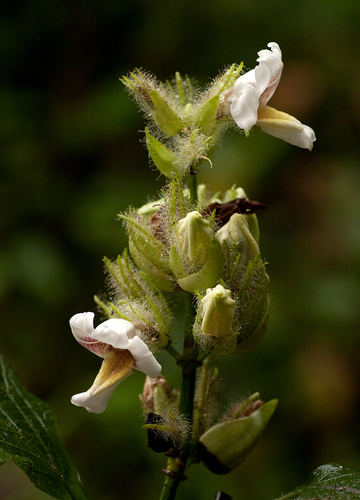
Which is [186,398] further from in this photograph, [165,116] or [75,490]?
[165,116]

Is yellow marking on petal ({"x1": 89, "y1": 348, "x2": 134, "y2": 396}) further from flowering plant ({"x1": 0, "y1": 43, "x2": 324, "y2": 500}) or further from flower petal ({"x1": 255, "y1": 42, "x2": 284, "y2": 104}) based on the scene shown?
flower petal ({"x1": 255, "y1": 42, "x2": 284, "y2": 104})

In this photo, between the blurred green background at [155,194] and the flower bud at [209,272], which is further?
the blurred green background at [155,194]

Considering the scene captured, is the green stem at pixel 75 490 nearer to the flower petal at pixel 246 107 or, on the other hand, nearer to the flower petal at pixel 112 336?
the flower petal at pixel 112 336

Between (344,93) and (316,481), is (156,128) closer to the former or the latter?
(316,481)

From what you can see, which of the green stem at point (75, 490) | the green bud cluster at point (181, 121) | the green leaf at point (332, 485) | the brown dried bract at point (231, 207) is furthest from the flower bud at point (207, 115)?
the green stem at point (75, 490)

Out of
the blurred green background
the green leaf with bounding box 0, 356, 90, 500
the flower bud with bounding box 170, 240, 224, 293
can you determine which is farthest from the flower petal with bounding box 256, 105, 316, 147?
the blurred green background

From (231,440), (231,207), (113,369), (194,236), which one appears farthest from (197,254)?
(231,440)
